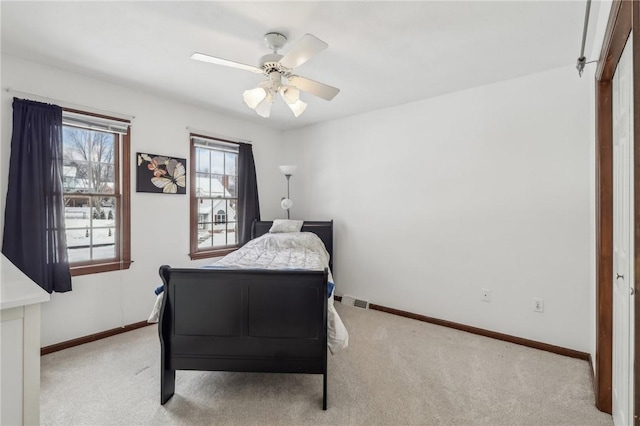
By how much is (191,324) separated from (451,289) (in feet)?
8.50

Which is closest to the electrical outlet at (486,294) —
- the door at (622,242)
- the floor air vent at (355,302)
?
the door at (622,242)

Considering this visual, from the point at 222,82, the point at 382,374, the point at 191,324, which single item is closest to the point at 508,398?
the point at 382,374

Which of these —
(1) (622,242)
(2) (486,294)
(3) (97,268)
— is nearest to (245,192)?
(3) (97,268)

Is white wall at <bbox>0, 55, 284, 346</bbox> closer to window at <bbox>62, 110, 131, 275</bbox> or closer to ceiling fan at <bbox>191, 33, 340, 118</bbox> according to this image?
window at <bbox>62, 110, 131, 275</bbox>

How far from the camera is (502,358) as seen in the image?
100 inches

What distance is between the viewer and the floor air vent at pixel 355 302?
386 cm

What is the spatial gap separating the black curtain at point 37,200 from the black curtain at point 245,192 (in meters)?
1.91

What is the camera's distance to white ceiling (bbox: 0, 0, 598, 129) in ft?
6.07

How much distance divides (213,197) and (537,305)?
12.2ft

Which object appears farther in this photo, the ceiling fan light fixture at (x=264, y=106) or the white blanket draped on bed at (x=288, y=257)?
the ceiling fan light fixture at (x=264, y=106)

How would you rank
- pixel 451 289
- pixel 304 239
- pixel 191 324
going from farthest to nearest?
pixel 304 239
pixel 451 289
pixel 191 324

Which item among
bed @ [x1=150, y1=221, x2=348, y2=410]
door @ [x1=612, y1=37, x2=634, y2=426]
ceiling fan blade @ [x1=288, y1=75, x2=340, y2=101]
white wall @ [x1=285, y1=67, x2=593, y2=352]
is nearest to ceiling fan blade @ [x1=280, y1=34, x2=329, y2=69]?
ceiling fan blade @ [x1=288, y1=75, x2=340, y2=101]

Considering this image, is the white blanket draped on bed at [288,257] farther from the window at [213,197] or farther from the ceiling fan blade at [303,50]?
the ceiling fan blade at [303,50]

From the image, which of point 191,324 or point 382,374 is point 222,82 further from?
point 382,374
